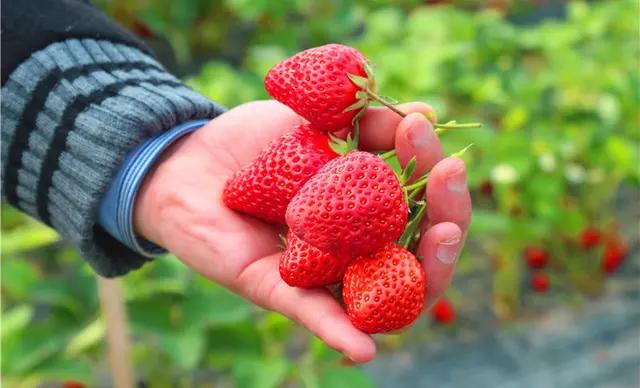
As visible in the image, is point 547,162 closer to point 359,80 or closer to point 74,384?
point 74,384

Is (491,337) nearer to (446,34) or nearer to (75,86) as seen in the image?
(446,34)

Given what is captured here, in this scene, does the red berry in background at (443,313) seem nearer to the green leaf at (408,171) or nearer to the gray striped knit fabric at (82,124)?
the gray striped knit fabric at (82,124)

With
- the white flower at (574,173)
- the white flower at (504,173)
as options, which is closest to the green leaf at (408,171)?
the white flower at (504,173)

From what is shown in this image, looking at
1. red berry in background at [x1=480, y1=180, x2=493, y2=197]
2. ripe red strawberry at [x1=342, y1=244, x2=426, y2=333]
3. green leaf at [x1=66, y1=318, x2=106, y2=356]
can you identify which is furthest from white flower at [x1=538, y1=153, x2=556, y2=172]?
ripe red strawberry at [x1=342, y1=244, x2=426, y2=333]

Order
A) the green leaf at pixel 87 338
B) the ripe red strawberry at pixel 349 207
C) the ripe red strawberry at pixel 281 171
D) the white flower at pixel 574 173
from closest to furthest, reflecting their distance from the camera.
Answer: the ripe red strawberry at pixel 349 207
the ripe red strawberry at pixel 281 171
the green leaf at pixel 87 338
the white flower at pixel 574 173

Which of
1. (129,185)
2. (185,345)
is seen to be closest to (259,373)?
(185,345)

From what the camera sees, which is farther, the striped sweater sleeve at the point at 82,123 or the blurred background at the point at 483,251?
the blurred background at the point at 483,251

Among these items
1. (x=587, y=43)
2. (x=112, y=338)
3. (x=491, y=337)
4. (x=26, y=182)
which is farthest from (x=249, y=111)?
(x=587, y=43)
